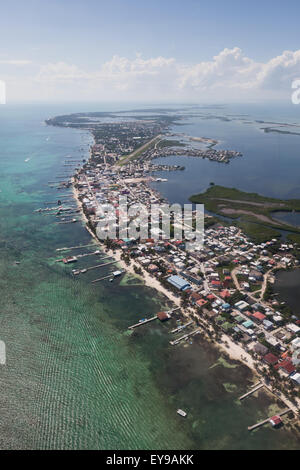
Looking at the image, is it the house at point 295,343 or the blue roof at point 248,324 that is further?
the blue roof at point 248,324

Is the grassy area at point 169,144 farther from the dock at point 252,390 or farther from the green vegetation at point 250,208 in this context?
the dock at point 252,390

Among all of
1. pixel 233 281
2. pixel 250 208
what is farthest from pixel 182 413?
pixel 250 208

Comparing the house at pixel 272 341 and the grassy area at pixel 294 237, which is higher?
the grassy area at pixel 294 237

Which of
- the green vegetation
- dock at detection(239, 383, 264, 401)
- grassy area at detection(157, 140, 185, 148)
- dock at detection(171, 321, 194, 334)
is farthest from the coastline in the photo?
grassy area at detection(157, 140, 185, 148)

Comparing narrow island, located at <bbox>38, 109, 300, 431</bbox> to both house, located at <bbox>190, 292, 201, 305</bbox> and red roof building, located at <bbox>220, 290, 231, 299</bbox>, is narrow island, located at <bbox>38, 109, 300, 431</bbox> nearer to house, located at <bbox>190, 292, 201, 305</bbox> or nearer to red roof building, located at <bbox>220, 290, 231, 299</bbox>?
house, located at <bbox>190, 292, 201, 305</bbox>

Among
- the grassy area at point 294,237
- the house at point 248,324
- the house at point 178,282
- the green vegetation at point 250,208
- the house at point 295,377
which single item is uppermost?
the green vegetation at point 250,208

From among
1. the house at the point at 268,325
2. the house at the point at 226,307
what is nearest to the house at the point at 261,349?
the house at the point at 268,325

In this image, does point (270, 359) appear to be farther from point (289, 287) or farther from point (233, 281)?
point (289, 287)

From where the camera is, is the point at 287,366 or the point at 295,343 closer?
the point at 287,366

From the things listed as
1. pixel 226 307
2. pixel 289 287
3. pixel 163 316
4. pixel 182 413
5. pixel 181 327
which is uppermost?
pixel 289 287

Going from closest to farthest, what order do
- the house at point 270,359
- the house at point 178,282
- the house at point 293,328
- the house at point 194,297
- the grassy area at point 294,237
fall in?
the house at point 270,359 < the house at point 293,328 < the house at point 194,297 < the house at point 178,282 < the grassy area at point 294,237
